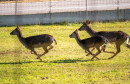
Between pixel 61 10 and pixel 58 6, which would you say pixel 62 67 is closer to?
pixel 61 10

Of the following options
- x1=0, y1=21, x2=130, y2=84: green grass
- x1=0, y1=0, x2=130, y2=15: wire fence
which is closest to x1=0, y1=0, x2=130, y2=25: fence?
x1=0, y1=0, x2=130, y2=15: wire fence

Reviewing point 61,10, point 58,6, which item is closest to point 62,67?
point 61,10

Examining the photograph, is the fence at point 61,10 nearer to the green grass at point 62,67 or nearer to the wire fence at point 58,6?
the wire fence at point 58,6

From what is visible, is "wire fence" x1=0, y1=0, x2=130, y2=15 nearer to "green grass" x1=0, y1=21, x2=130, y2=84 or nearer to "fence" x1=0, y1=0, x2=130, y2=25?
"fence" x1=0, y1=0, x2=130, y2=25

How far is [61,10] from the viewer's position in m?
23.3

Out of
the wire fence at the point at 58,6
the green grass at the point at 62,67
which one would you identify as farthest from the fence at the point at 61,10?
the green grass at the point at 62,67

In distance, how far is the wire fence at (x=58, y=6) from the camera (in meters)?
23.2

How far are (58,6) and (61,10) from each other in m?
0.88

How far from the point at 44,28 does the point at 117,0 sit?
628 cm

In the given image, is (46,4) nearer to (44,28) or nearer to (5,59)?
(44,28)

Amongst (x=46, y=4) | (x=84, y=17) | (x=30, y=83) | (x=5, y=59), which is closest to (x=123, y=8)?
(x=84, y=17)

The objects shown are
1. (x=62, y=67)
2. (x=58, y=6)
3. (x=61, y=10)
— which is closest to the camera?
(x=62, y=67)

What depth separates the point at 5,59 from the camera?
1349 cm

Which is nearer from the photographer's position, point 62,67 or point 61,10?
point 62,67
